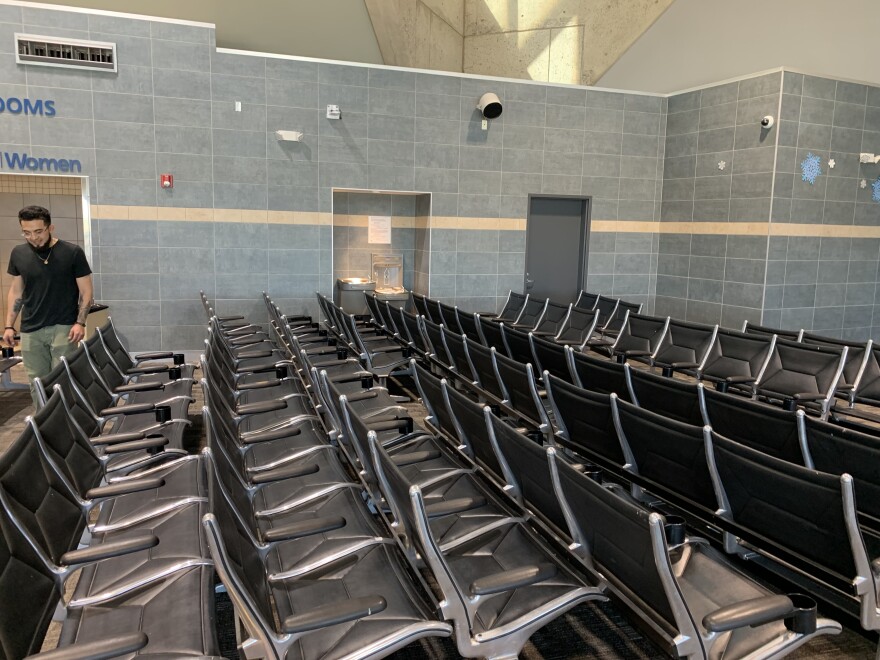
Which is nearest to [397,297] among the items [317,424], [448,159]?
[448,159]

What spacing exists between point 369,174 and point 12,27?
162 inches

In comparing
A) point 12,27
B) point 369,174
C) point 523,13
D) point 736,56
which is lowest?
point 369,174

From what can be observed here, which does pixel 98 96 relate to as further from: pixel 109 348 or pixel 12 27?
pixel 109 348

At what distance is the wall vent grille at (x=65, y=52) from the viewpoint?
6.85 m

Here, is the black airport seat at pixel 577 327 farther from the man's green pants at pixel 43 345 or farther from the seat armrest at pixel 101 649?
the seat armrest at pixel 101 649

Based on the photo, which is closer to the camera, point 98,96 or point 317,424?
point 317,424

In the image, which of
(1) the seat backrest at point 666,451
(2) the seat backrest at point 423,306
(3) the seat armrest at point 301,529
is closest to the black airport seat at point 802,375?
(1) the seat backrest at point 666,451

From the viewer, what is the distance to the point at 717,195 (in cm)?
877

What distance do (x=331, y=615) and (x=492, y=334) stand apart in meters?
3.90

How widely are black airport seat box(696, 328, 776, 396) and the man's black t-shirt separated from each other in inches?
181

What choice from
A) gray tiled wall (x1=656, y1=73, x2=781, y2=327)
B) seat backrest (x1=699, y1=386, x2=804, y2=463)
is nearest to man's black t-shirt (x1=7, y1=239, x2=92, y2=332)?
seat backrest (x1=699, y1=386, x2=804, y2=463)

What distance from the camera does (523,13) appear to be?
1112 cm

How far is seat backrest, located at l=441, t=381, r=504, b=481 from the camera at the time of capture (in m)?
2.67

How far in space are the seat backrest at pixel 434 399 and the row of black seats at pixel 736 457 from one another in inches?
20.8
